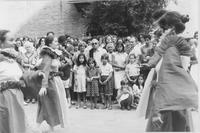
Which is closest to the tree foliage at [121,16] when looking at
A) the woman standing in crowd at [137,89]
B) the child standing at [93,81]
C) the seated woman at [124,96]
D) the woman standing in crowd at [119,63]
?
the woman standing in crowd at [119,63]

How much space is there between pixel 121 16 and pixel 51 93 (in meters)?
2.11

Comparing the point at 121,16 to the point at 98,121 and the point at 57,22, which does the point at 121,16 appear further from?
the point at 98,121

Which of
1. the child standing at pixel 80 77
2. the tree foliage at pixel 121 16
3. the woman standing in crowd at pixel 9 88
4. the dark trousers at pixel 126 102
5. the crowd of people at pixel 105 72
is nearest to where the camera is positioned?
the woman standing in crowd at pixel 9 88

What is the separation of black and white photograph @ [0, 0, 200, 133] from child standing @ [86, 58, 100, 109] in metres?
0.02

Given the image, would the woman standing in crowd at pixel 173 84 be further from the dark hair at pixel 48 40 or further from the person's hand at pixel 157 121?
the dark hair at pixel 48 40

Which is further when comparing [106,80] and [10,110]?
[106,80]

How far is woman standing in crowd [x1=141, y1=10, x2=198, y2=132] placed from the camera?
384 cm

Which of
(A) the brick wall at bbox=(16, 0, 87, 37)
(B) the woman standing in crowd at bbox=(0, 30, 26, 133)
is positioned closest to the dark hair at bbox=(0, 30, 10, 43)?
(B) the woman standing in crowd at bbox=(0, 30, 26, 133)

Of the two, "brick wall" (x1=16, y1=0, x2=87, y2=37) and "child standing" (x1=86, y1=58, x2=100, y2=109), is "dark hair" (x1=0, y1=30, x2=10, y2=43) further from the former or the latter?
"child standing" (x1=86, y1=58, x2=100, y2=109)

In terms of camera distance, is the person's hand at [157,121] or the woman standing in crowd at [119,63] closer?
the person's hand at [157,121]

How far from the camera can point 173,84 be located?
3854 mm

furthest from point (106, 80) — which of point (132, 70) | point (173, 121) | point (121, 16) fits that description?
point (173, 121)

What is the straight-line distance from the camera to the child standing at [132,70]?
7.26 meters

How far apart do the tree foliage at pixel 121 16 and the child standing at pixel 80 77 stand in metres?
0.54
